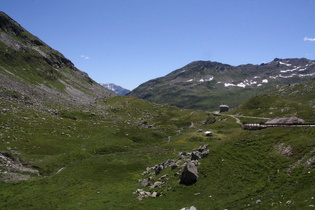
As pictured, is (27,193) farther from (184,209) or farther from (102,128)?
(102,128)

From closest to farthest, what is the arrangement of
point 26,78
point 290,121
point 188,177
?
point 188,177, point 290,121, point 26,78

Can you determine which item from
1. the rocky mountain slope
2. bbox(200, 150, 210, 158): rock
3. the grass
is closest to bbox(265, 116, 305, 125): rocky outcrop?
the grass

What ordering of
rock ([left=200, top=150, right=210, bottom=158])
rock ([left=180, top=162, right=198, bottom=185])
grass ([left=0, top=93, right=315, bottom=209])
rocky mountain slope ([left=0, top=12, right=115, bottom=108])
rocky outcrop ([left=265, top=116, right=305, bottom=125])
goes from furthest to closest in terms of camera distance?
rocky mountain slope ([left=0, top=12, right=115, bottom=108])
rocky outcrop ([left=265, top=116, right=305, bottom=125])
rock ([left=200, top=150, right=210, bottom=158])
rock ([left=180, top=162, right=198, bottom=185])
grass ([left=0, top=93, right=315, bottom=209])

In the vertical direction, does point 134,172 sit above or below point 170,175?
below

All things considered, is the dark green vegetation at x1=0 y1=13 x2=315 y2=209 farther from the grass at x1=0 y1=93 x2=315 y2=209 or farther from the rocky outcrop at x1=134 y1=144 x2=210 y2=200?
the rocky outcrop at x1=134 y1=144 x2=210 y2=200


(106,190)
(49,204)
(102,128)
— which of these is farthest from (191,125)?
(49,204)

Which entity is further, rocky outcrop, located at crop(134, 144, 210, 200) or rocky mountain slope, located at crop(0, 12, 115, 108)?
rocky mountain slope, located at crop(0, 12, 115, 108)

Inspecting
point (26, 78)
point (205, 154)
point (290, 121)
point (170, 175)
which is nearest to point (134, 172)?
point (170, 175)

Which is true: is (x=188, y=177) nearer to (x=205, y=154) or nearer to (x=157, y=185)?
(x=157, y=185)

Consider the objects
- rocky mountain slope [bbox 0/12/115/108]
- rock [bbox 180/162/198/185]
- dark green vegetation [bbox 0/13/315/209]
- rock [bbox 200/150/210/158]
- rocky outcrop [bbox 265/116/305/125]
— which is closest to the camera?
dark green vegetation [bbox 0/13/315/209]

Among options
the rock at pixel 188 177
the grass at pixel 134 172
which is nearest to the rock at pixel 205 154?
the grass at pixel 134 172

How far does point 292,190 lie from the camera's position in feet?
93.1

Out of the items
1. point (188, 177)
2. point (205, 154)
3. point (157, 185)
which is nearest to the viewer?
point (188, 177)

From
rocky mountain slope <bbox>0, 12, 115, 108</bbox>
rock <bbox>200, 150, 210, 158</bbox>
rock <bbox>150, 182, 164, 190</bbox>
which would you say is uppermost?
rocky mountain slope <bbox>0, 12, 115, 108</bbox>
